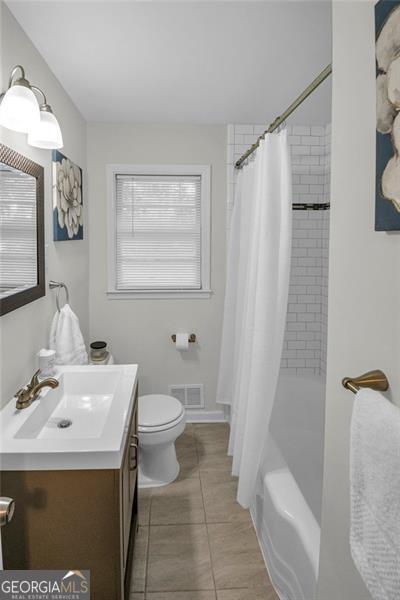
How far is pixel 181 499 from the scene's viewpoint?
2.54m

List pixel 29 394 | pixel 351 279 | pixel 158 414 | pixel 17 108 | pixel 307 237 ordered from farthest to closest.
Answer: pixel 307 237 → pixel 158 414 → pixel 29 394 → pixel 17 108 → pixel 351 279

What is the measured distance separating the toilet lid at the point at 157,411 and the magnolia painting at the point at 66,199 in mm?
1180

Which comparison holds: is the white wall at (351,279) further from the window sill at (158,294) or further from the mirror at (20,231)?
the window sill at (158,294)

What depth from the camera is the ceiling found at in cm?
177

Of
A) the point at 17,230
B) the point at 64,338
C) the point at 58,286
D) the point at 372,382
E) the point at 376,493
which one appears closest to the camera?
the point at 376,493

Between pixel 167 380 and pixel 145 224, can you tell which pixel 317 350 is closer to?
pixel 167 380

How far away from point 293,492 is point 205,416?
1799mm

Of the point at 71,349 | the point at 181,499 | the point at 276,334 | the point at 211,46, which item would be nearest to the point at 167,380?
the point at 181,499

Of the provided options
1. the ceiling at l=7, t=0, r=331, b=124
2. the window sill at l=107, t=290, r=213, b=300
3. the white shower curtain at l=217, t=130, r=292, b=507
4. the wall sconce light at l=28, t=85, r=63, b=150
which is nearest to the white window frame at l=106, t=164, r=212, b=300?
the window sill at l=107, t=290, r=213, b=300

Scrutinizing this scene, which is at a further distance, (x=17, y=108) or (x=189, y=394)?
(x=189, y=394)

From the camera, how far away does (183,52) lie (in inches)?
83.3

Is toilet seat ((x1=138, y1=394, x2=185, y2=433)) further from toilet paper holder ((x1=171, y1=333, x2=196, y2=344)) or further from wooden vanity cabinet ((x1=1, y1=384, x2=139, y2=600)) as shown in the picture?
wooden vanity cabinet ((x1=1, y1=384, x2=139, y2=600))

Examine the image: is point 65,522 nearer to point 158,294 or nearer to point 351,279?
point 351,279

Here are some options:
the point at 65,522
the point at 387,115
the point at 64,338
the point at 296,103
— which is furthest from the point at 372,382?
the point at 64,338
